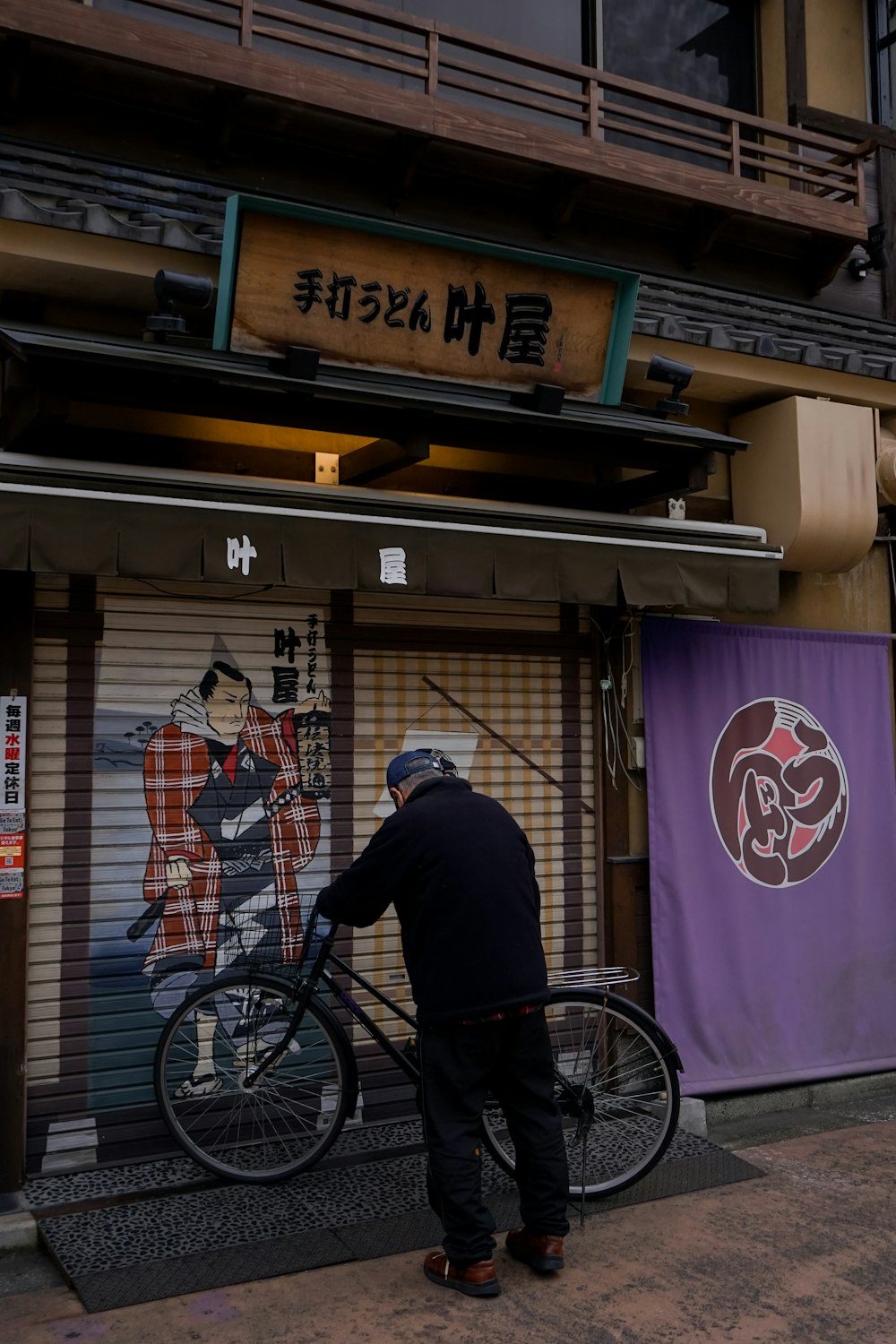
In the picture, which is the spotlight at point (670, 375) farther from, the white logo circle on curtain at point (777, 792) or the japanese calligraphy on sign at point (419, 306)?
the white logo circle on curtain at point (777, 792)

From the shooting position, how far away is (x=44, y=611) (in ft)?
21.5

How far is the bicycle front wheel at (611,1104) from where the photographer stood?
19.9ft

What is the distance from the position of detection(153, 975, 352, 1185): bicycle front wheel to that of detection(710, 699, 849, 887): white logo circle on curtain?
3324 mm

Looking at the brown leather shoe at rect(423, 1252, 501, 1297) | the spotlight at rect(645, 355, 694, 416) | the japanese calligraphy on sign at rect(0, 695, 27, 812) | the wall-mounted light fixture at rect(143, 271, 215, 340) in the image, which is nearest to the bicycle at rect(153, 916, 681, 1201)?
the brown leather shoe at rect(423, 1252, 501, 1297)

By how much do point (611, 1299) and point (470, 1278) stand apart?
62 cm

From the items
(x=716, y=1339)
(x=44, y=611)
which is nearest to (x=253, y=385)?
(x=44, y=611)

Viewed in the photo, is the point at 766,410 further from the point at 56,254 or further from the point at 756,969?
the point at 56,254

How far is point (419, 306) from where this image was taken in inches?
268

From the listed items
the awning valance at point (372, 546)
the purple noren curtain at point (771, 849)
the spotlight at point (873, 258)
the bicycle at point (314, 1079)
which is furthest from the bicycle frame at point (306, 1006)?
the spotlight at point (873, 258)

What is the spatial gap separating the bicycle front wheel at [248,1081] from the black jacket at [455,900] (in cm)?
111

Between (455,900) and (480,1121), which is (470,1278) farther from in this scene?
(455,900)

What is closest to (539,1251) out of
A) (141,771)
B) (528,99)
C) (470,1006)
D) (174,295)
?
(470,1006)

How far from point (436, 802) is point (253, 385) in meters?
2.39

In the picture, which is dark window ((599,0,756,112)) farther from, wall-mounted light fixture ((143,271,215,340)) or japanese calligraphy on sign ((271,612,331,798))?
japanese calligraphy on sign ((271,612,331,798))
